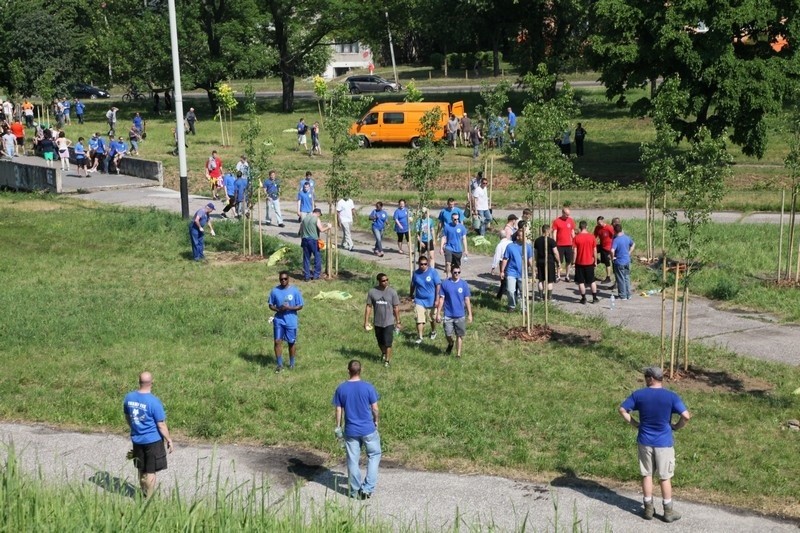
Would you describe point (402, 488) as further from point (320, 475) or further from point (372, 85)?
point (372, 85)

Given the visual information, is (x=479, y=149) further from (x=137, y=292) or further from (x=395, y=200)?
(x=137, y=292)

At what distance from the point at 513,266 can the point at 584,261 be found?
5.92ft

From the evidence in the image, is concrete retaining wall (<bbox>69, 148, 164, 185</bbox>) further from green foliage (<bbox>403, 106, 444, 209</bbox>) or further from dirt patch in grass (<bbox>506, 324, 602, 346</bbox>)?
dirt patch in grass (<bbox>506, 324, 602, 346</bbox>)

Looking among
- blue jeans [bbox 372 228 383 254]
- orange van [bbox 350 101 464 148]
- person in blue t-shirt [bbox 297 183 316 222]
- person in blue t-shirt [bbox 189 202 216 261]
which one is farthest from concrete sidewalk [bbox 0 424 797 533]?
orange van [bbox 350 101 464 148]

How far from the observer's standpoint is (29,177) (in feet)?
122

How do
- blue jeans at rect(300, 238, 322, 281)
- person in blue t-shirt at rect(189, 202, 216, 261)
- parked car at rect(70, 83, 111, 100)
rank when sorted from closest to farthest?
1. blue jeans at rect(300, 238, 322, 281)
2. person in blue t-shirt at rect(189, 202, 216, 261)
3. parked car at rect(70, 83, 111, 100)

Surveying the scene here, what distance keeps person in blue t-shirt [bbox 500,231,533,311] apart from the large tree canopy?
14947 mm

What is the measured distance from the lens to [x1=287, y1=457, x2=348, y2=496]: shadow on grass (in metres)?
13.3

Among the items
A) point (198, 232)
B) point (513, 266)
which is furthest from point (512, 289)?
point (198, 232)

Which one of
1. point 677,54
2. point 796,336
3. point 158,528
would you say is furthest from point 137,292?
point 677,54

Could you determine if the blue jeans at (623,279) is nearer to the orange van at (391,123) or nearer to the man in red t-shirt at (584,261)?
the man in red t-shirt at (584,261)

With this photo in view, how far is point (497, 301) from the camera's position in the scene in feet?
74.4

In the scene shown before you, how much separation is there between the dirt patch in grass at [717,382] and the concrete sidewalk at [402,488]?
3434 millimetres

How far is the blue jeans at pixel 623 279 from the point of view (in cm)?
2244
